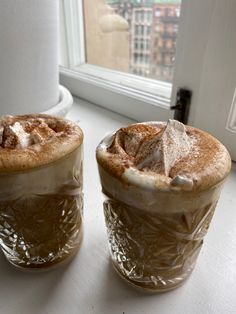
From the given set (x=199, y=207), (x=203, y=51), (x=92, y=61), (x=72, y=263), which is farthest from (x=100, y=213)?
(x=92, y=61)

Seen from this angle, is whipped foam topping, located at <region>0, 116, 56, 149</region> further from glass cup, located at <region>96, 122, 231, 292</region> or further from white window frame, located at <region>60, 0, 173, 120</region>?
white window frame, located at <region>60, 0, 173, 120</region>

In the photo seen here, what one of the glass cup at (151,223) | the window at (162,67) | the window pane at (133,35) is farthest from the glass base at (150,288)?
the window pane at (133,35)

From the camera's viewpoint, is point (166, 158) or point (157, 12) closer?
point (166, 158)

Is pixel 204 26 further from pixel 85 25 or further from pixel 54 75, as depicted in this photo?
pixel 85 25

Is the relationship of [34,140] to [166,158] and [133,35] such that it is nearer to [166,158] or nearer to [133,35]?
[166,158]

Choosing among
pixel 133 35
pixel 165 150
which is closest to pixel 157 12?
pixel 133 35

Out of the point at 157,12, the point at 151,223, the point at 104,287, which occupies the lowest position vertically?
the point at 104,287
